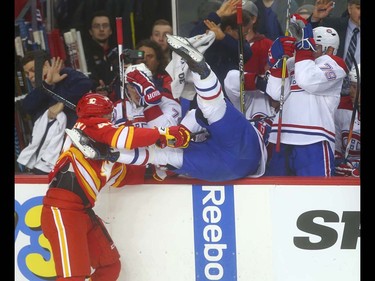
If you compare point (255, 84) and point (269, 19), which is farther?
point (269, 19)

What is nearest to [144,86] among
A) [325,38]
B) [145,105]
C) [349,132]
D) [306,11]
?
[145,105]

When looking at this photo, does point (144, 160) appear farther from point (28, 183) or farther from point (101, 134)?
point (28, 183)

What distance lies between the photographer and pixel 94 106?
3424mm

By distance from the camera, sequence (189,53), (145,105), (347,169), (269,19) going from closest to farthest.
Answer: (189,53) → (347,169) → (145,105) → (269,19)

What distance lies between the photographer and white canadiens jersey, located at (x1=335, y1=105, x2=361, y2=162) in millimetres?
3947

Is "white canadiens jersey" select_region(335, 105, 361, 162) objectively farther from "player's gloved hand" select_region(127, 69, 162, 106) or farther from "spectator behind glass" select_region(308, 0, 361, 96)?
"player's gloved hand" select_region(127, 69, 162, 106)

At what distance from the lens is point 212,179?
3541 millimetres

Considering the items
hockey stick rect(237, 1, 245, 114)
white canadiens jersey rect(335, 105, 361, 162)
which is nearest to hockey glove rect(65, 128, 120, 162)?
hockey stick rect(237, 1, 245, 114)

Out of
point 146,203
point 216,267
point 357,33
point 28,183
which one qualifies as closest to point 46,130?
point 28,183

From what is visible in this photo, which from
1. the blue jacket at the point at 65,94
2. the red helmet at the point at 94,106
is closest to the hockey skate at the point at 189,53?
the red helmet at the point at 94,106

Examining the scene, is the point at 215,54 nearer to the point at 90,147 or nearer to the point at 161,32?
the point at 161,32

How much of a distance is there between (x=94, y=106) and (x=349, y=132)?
127 centimetres

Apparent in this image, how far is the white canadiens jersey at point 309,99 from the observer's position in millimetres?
3664
